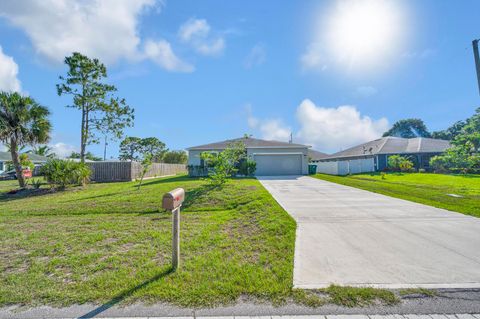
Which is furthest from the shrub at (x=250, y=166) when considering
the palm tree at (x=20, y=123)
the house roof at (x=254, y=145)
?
the palm tree at (x=20, y=123)

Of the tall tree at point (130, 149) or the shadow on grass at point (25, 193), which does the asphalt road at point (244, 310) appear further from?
the tall tree at point (130, 149)

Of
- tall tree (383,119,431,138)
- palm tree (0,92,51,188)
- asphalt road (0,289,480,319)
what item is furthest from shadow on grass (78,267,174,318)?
tall tree (383,119,431,138)

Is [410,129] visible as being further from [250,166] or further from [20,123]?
[20,123]

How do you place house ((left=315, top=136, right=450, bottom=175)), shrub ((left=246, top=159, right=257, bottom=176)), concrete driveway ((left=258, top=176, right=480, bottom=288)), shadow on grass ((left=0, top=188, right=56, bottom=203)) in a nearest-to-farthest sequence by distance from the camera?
concrete driveway ((left=258, top=176, right=480, bottom=288))
shadow on grass ((left=0, top=188, right=56, bottom=203))
shrub ((left=246, top=159, right=257, bottom=176))
house ((left=315, top=136, right=450, bottom=175))

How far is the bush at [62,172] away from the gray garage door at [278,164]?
531 inches

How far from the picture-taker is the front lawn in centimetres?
244

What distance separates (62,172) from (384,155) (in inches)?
1205

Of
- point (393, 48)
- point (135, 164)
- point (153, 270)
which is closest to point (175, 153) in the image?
point (135, 164)

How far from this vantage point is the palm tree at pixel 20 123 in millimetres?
11789

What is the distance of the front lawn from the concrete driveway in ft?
1.39

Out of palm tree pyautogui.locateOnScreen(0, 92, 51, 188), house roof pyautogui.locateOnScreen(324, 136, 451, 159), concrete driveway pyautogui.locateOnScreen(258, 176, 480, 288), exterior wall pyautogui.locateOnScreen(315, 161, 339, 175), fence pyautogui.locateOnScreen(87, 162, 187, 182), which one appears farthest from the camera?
house roof pyautogui.locateOnScreen(324, 136, 451, 159)

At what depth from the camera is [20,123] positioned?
1217 centimetres

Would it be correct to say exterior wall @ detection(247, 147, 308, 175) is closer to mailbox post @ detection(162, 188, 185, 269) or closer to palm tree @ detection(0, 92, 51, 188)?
palm tree @ detection(0, 92, 51, 188)

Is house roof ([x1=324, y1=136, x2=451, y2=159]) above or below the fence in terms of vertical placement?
above
